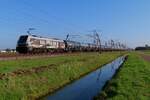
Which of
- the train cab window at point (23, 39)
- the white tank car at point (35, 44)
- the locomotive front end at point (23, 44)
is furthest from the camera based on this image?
the white tank car at point (35, 44)

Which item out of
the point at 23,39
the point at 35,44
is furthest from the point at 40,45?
the point at 23,39

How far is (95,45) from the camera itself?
135m

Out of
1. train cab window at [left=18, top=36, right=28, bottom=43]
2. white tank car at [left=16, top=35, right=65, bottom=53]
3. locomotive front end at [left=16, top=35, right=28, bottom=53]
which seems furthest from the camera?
white tank car at [left=16, top=35, right=65, bottom=53]

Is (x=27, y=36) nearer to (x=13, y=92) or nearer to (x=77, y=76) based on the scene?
(x=77, y=76)

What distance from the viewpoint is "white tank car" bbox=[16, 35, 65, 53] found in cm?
5772

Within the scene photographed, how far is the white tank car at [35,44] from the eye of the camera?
57719 millimetres

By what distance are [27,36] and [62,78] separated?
29.6 metres

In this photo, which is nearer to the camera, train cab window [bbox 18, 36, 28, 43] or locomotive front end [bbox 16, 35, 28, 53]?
locomotive front end [bbox 16, 35, 28, 53]

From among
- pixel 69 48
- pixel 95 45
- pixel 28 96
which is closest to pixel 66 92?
pixel 28 96

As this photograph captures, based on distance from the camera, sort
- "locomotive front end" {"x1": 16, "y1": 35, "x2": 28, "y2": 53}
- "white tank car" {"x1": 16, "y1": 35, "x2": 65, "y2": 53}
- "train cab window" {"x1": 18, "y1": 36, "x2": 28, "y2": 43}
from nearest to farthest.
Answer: "locomotive front end" {"x1": 16, "y1": 35, "x2": 28, "y2": 53} → "train cab window" {"x1": 18, "y1": 36, "x2": 28, "y2": 43} → "white tank car" {"x1": 16, "y1": 35, "x2": 65, "y2": 53}

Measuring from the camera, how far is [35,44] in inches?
2421

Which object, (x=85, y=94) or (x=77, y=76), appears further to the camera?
(x=77, y=76)

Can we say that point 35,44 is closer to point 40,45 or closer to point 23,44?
point 40,45

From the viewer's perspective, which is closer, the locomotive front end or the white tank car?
the locomotive front end
